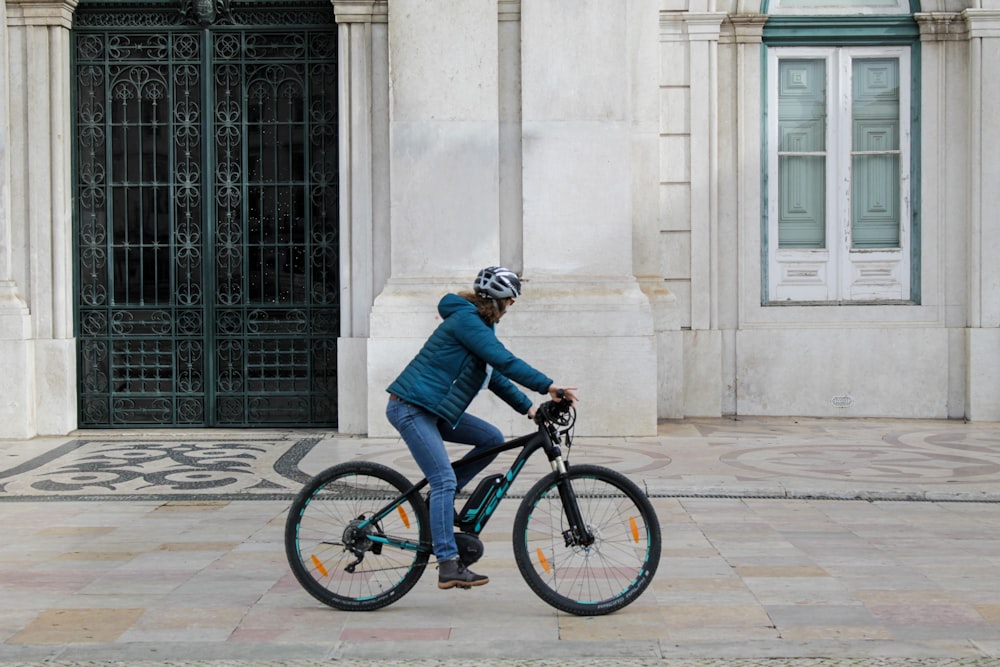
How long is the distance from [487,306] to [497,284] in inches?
5.0

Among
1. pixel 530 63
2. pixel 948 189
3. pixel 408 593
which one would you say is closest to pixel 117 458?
pixel 530 63

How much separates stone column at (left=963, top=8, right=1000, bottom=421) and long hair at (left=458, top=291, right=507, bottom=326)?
9091mm

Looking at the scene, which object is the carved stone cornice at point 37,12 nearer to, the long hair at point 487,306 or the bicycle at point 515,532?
the long hair at point 487,306

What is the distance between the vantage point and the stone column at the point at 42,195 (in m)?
13.5

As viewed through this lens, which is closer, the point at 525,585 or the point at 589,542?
the point at 589,542

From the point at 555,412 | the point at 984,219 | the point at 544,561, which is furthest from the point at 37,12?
the point at 984,219

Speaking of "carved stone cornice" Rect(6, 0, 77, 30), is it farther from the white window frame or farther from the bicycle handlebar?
the bicycle handlebar

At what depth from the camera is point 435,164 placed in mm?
12914

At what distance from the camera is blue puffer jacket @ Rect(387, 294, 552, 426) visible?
6348 millimetres

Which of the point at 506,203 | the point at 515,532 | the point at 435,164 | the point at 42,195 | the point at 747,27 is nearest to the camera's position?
the point at 515,532

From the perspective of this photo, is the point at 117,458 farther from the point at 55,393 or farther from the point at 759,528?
the point at 759,528

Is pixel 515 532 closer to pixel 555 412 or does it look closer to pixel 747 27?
pixel 555 412

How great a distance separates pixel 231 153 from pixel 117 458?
135 inches

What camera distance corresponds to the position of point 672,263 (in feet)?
47.6
